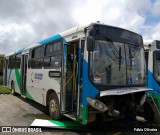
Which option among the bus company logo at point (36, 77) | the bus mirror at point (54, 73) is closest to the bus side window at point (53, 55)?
the bus mirror at point (54, 73)

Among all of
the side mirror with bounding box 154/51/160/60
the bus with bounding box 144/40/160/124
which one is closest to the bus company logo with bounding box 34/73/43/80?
the bus with bounding box 144/40/160/124

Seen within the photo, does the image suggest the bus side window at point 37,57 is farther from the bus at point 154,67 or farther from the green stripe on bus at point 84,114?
the bus at point 154,67

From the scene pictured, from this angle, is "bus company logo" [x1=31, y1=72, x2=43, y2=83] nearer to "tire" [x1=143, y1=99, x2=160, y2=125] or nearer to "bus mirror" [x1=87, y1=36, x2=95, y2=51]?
"bus mirror" [x1=87, y1=36, x2=95, y2=51]

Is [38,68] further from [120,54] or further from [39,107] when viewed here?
[120,54]

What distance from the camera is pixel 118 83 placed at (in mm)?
6203

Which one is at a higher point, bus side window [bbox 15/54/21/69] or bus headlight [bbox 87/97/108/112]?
bus side window [bbox 15/54/21/69]

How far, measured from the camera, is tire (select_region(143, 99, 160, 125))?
7.57 m

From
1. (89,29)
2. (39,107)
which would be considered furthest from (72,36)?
(39,107)

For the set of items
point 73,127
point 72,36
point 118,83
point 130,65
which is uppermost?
point 72,36

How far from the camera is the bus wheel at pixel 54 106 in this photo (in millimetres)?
7381

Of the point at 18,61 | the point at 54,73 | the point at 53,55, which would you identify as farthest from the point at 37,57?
the point at 18,61

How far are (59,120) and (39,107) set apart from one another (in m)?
3.12

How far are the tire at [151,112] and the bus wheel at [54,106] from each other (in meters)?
3.08

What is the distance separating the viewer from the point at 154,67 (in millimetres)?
7863
